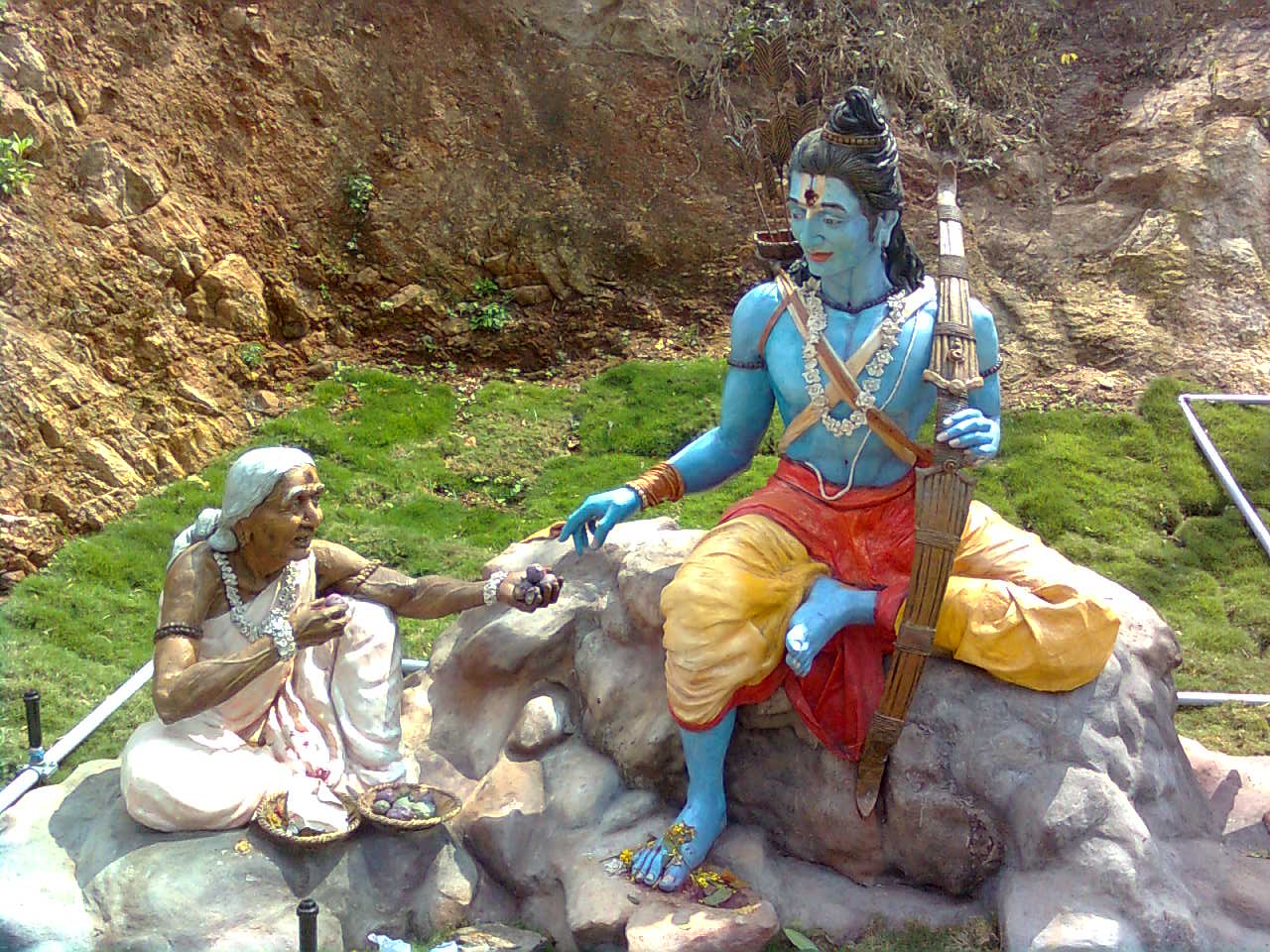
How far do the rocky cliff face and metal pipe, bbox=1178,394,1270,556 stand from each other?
1.32 feet

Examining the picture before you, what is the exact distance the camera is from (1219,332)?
8141 millimetres

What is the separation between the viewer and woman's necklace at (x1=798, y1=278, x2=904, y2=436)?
3.62 m

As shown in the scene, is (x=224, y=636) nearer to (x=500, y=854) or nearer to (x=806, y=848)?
(x=500, y=854)

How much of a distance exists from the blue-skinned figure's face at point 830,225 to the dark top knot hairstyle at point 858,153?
0.08 feet

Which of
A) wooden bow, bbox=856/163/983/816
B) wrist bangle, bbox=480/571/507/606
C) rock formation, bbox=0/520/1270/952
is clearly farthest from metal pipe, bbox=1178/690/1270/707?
wrist bangle, bbox=480/571/507/606

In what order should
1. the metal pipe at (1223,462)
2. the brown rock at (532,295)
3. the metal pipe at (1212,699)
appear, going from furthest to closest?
the brown rock at (532,295) < the metal pipe at (1223,462) < the metal pipe at (1212,699)

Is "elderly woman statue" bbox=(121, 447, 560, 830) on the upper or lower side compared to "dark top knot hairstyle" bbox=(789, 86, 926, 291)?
lower

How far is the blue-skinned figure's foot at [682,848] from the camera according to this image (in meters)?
3.55

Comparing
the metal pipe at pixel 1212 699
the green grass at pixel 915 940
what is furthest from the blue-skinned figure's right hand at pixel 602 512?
the metal pipe at pixel 1212 699

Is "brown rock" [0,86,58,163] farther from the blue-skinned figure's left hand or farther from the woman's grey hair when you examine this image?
the blue-skinned figure's left hand

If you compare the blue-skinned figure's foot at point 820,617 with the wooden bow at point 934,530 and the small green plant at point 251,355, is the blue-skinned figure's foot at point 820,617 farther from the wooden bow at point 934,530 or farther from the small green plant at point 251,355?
the small green plant at point 251,355

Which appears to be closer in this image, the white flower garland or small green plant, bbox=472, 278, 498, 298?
the white flower garland

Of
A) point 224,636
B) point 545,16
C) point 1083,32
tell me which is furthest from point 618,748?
point 1083,32

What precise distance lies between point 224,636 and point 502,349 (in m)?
4.96
